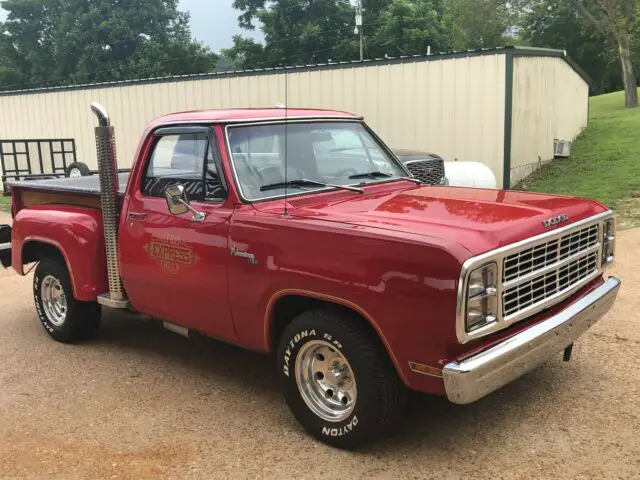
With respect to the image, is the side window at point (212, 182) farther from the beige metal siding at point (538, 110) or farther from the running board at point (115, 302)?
the beige metal siding at point (538, 110)

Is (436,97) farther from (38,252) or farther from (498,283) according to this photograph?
(498,283)

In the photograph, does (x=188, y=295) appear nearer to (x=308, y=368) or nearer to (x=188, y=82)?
(x=308, y=368)

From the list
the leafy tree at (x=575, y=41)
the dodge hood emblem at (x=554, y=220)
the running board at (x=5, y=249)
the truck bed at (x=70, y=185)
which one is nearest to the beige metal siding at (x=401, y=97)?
the truck bed at (x=70, y=185)

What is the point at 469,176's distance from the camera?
34.4 feet

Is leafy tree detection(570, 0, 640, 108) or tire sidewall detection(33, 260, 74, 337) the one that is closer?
tire sidewall detection(33, 260, 74, 337)

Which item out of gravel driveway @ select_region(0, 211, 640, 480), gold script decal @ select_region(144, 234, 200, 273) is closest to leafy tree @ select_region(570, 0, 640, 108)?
gravel driveway @ select_region(0, 211, 640, 480)

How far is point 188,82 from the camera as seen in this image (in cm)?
1764

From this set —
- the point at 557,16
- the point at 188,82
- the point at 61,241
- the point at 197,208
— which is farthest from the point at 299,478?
the point at 557,16

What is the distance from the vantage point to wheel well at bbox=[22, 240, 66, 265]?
5715 millimetres

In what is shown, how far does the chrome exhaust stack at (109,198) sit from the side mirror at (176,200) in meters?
0.97

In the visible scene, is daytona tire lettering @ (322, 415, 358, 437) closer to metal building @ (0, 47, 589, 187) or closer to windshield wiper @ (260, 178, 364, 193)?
windshield wiper @ (260, 178, 364, 193)

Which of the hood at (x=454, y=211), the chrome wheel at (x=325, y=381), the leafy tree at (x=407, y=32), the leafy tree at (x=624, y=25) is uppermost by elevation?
the leafy tree at (x=407, y=32)

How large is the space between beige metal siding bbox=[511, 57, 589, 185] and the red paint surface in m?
9.48

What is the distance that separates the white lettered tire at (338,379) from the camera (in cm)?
345
